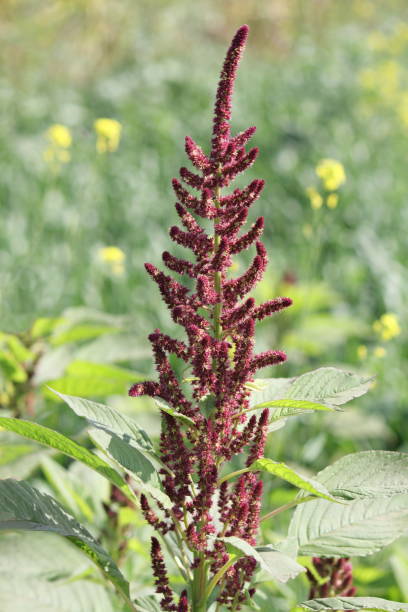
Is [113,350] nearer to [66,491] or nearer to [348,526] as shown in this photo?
[66,491]

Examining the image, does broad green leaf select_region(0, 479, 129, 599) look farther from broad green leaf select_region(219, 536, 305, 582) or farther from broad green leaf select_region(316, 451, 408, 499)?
broad green leaf select_region(316, 451, 408, 499)

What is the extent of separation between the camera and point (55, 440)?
1.07 metres

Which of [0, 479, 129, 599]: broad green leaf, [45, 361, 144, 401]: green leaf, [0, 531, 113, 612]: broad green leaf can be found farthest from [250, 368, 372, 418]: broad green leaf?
[45, 361, 144, 401]: green leaf

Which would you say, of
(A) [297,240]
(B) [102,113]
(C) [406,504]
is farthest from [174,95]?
(C) [406,504]

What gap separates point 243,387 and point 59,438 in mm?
272

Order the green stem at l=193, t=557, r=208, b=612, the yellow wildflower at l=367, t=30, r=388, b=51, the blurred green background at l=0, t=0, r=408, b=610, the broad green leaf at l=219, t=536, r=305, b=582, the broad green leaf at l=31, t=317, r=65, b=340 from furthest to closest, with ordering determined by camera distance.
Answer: the yellow wildflower at l=367, t=30, r=388, b=51, the blurred green background at l=0, t=0, r=408, b=610, the broad green leaf at l=31, t=317, r=65, b=340, the green stem at l=193, t=557, r=208, b=612, the broad green leaf at l=219, t=536, r=305, b=582

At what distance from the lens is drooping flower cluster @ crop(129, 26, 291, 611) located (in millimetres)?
1077

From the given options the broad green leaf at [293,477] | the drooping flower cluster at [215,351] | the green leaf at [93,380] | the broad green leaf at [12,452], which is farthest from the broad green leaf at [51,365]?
the broad green leaf at [293,477]

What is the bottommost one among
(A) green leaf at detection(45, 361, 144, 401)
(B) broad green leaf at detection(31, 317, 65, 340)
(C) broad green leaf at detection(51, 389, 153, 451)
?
(C) broad green leaf at detection(51, 389, 153, 451)

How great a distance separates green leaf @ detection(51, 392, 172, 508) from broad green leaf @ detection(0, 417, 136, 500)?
0.03m

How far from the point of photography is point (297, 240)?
16.7ft

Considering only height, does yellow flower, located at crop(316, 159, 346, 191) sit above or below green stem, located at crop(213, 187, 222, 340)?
above

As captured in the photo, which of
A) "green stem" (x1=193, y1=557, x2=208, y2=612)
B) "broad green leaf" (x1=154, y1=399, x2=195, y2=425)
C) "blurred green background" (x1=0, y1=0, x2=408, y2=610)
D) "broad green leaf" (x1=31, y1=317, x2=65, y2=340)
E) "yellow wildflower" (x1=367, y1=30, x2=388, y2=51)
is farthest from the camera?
"yellow wildflower" (x1=367, y1=30, x2=388, y2=51)

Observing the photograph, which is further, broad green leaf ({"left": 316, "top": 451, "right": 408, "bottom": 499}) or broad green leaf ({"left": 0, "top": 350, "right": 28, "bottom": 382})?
broad green leaf ({"left": 0, "top": 350, "right": 28, "bottom": 382})
